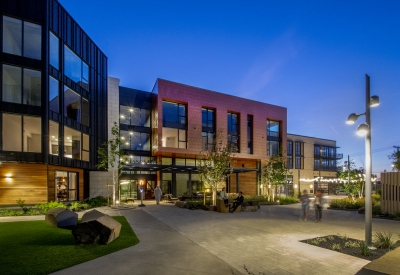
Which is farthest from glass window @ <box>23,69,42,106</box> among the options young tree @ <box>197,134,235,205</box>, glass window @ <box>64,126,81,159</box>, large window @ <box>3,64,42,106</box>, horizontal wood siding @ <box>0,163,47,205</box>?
young tree @ <box>197,134,235,205</box>

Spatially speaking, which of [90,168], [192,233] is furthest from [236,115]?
[192,233]

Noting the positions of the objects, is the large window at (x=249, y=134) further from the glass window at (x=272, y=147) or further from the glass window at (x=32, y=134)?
the glass window at (x=32, y=134)

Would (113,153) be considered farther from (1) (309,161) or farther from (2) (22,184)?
(1) (309,161)

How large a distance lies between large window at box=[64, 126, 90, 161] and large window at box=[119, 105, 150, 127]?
8704mm

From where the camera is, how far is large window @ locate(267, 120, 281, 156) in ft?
137

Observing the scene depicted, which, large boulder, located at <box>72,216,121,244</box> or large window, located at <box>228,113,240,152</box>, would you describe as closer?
large boulder, located at <box>72,216,121,244</box>

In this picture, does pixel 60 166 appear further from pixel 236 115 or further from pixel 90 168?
pixel 236 115

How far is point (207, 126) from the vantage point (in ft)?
117

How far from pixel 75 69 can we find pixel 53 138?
6839mm

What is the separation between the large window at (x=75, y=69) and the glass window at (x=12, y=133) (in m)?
5.66

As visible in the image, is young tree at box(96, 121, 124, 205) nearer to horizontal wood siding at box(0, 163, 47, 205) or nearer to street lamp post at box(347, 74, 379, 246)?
horizontal wood siding at box(0, 163, 47, 205)

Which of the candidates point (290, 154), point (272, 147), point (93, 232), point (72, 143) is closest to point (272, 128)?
point (272, 147)

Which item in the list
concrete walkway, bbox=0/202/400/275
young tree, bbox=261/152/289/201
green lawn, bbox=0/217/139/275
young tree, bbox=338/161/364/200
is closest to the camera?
concrete walkway, bbox=0/202/400/275

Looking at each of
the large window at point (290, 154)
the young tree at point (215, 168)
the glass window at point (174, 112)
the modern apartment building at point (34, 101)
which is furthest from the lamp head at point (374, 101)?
the large window at point (290, 154)
